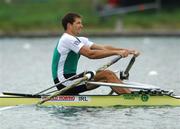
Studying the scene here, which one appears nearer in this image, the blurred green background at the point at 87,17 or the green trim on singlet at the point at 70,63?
the green trim on singlet at the point at 70,63

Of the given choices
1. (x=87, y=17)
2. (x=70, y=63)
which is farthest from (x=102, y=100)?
(x=87, y=17)

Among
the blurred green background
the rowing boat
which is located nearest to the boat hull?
the rowing boat

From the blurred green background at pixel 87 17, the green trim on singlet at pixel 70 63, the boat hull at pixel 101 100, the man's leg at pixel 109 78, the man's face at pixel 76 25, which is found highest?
the blurred green background at pixel 87 17

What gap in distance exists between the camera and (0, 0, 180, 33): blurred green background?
4038 centimetres

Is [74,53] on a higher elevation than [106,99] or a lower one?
higher

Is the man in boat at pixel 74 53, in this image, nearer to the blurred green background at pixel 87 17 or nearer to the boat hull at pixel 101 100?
the boat hull at pixel 101 100

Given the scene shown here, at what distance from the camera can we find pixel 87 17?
40.9 m

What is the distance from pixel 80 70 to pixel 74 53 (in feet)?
26.3

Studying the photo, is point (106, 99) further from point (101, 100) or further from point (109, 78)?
point (109, 78)

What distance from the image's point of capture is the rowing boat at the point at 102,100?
16078 mm

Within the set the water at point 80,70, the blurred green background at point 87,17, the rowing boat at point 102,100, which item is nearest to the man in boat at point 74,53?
the rowing boat at point 102,100

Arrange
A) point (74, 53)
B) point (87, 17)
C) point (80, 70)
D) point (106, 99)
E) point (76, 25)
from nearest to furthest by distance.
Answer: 1. point (106, 99)
2. point (76, 25)
3. point (74, 53)
4. point (80, 70)
5. point (87, 17)

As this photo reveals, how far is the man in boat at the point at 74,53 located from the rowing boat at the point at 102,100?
19cm

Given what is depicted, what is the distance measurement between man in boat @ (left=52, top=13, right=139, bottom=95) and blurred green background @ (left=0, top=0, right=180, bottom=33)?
22.7m
